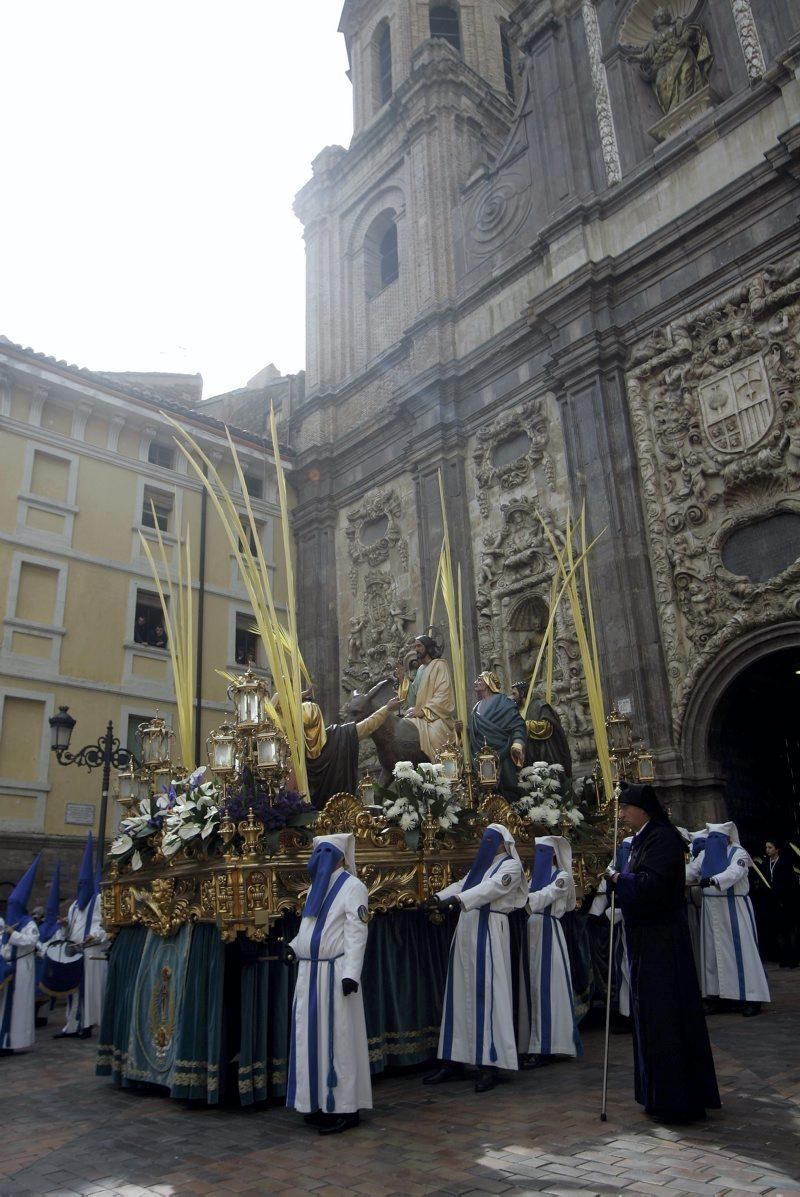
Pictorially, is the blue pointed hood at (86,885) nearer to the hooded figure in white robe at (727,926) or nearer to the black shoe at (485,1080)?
the black shoe at (485,1080)

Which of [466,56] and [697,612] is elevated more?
[466,56]

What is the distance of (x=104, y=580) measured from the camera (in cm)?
2136

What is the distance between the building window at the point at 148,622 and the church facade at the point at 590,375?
146 inches

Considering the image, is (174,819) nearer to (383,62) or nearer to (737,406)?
(737,406)

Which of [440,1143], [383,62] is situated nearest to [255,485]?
[383,62]

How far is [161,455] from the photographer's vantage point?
78.1 ft

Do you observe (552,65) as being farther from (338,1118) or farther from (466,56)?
(338,1118)

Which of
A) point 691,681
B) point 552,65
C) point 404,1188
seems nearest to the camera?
point 404,1188

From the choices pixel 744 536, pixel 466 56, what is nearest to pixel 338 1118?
pixel 744 536

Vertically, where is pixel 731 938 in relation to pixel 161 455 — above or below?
below

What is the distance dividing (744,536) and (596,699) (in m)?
5.53

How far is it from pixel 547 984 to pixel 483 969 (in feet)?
3.18

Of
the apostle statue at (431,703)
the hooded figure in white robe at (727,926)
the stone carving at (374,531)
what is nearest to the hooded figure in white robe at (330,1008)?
the apostle statue at (431,703)

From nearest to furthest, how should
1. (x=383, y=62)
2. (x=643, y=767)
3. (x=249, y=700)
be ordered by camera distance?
(x=249, y=700)
(x=643, y=767)
(x=383, y=62)
